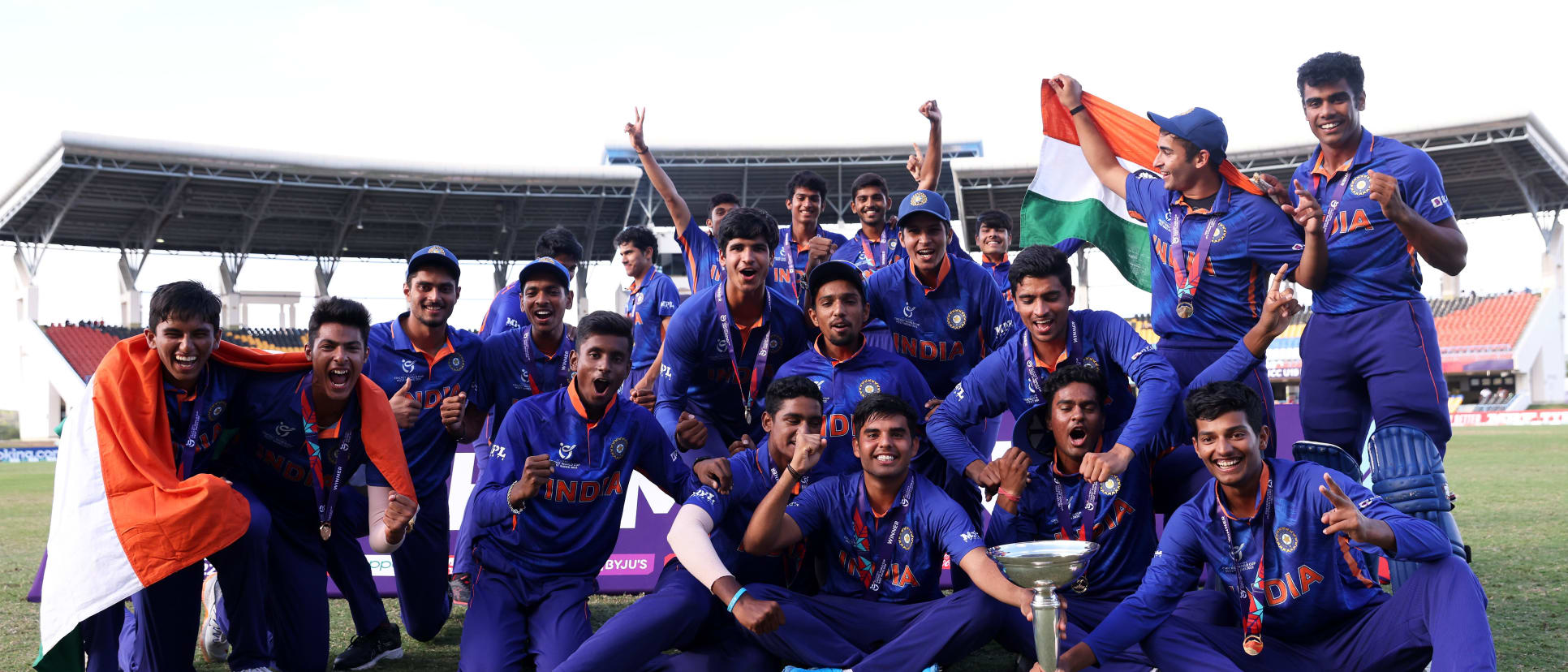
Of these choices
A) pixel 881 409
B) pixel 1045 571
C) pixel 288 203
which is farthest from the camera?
pixel 288 203

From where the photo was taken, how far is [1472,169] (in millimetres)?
34156

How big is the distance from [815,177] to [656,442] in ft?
10.4

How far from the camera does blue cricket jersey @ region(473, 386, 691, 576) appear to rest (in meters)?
4.65

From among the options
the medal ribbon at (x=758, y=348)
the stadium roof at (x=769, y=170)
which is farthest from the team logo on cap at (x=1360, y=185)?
the stadium roof at (x=769, y=170)

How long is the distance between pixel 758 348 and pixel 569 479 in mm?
1192

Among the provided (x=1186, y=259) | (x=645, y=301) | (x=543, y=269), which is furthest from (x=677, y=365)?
(x=1186, y=259)

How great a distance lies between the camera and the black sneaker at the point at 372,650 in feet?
15.7

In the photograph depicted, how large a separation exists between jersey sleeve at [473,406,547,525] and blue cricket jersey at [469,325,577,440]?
972 millimetres

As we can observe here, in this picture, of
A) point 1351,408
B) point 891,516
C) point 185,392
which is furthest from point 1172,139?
point 185,392

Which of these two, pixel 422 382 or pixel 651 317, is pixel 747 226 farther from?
pixel 651 317

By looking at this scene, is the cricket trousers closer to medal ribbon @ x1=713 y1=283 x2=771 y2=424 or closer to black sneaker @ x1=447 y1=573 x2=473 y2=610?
medal ribbon @ x1=713 y1=283 x2=771 y2=424

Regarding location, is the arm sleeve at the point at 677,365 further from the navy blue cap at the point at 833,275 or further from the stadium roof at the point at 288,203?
the stadium roof at the point at 288,203

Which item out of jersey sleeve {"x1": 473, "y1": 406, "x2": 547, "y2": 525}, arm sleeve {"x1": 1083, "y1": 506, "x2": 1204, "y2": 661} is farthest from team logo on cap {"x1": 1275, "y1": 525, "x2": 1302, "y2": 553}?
jersey sleeve {"x1": 473, "y1": 406, "x2": 547, "y2": 525}

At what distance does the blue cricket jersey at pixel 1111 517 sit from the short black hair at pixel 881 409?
2.05ft
